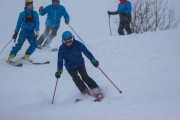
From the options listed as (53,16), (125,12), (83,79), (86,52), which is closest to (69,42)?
(86,52)

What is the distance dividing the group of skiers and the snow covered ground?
1.26 ft

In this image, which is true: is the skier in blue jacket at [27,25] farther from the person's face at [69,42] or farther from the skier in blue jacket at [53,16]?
the person's face at [69,42]

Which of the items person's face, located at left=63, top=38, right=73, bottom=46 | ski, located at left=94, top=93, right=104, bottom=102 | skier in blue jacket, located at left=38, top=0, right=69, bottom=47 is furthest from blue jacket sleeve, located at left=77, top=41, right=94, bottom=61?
skier in blue jacket, located at left=38, top=0, right=69, bottom=47

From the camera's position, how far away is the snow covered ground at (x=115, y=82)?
23.4ft

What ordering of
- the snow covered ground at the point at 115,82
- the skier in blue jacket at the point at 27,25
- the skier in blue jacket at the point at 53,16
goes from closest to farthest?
the snow covered ground at the point at 115,82 → the skier in blue jacket at the point at 27,25 → the skier in blue jacket at the point at 53,16

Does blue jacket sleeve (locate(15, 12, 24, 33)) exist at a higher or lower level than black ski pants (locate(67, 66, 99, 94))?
higher

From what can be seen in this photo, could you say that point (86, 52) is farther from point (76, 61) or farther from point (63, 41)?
point (63, 41)

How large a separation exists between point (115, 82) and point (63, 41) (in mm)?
1860

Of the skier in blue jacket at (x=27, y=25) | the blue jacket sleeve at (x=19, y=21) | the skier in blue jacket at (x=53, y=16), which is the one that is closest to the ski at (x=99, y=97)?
the skier in blue jacket at (x=27, y=25)

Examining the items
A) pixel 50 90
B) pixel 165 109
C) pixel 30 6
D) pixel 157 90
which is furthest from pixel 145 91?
pixel 30 6

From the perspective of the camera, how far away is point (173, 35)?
1266 centimetres

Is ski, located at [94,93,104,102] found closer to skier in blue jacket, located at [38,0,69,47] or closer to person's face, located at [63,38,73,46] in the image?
person's face, located at [63,38,73,46]

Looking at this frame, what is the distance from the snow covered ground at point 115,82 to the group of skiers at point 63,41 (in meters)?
0.38

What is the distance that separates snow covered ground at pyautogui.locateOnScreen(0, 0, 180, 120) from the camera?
7.13 metres
